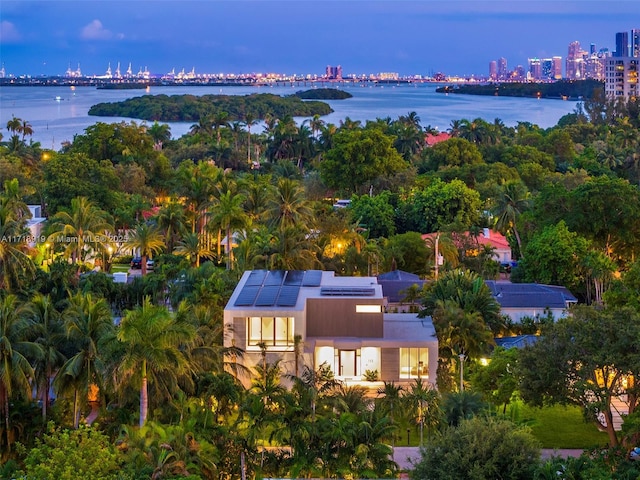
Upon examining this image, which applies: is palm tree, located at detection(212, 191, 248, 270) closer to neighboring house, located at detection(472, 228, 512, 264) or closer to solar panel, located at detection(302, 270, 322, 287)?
solar panel, located at detection(302, 270, 322, 287)

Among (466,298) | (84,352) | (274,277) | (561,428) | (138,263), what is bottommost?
(561,428)

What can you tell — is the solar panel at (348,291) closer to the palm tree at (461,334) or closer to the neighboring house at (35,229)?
the palm tree at (461,334)

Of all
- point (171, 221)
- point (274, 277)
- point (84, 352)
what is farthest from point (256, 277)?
point (171, 221)

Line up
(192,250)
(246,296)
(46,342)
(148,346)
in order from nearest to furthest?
(148,346) < (46,342) < (246,296) < (192,250)

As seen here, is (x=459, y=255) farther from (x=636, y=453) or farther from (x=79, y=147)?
(x=79, y=147)

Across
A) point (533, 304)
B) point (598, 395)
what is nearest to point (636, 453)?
point (598, 395)

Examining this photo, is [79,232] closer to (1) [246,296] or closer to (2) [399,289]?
(2) [399,289]
